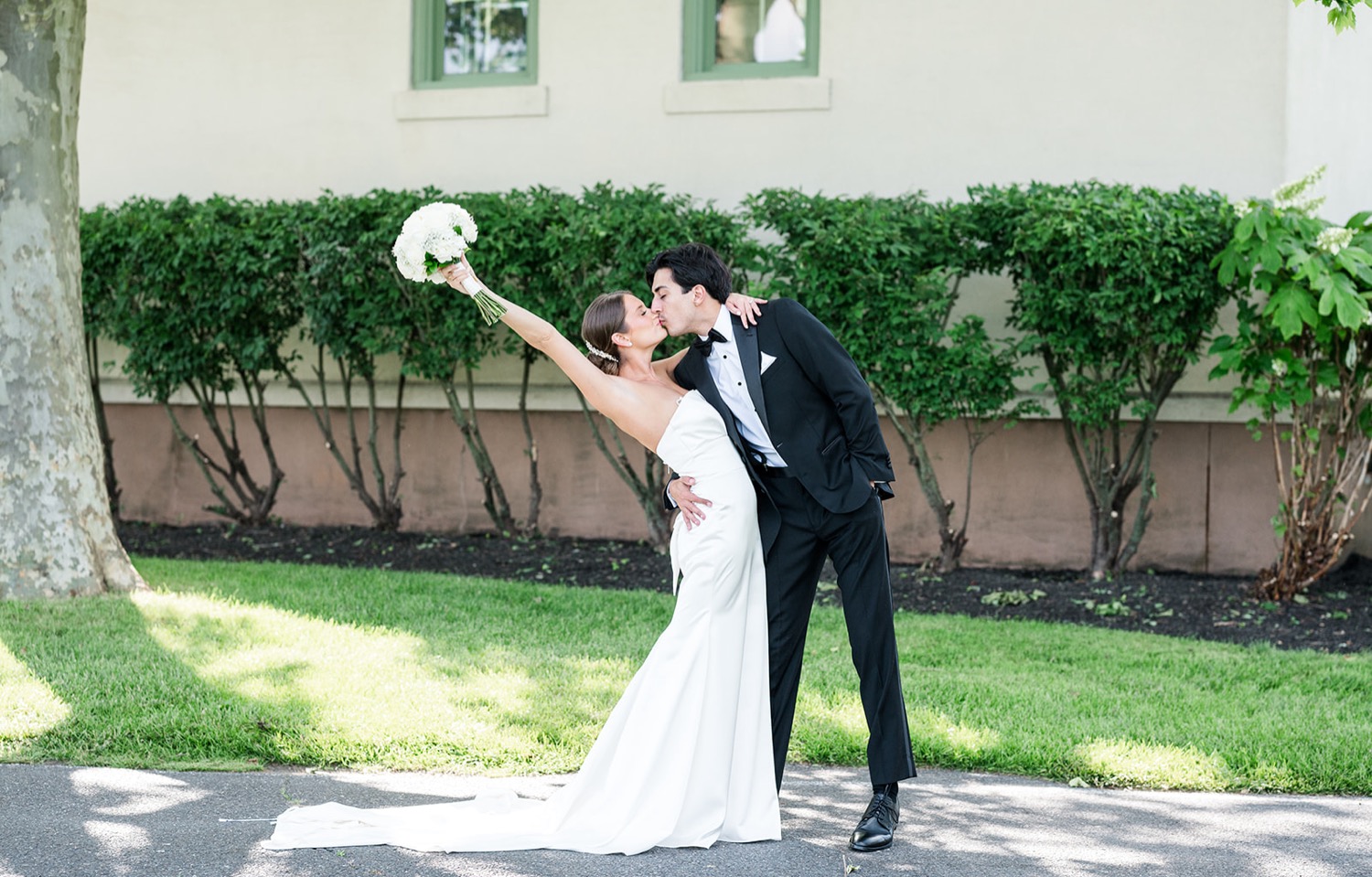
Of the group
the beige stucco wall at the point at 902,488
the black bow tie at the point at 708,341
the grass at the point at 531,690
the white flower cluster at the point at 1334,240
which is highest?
the white flower cluster at the point at 1334,240

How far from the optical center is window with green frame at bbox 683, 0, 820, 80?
9.79 meters

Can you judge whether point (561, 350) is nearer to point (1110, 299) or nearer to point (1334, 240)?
point (1110, 299)

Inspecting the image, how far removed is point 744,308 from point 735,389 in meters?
0.28

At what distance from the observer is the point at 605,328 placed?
4785 millimetres

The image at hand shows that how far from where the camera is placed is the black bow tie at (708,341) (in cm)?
468

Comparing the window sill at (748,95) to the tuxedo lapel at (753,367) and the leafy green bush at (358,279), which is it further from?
the tuxedo lapel at (753,367)

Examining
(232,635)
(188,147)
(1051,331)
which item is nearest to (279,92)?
(188,147)

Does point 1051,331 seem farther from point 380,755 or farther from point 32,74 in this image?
point 32,74

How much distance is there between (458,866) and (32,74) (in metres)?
5.50

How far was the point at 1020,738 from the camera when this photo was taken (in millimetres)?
5395

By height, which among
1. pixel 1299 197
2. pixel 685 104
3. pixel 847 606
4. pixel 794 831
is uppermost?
pixel 685 104

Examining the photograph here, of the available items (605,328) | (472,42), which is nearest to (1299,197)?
(605,328)

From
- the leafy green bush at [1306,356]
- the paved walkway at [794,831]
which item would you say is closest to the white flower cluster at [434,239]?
the paved walkway at [794,831]

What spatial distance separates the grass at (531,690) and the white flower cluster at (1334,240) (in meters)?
2.19
